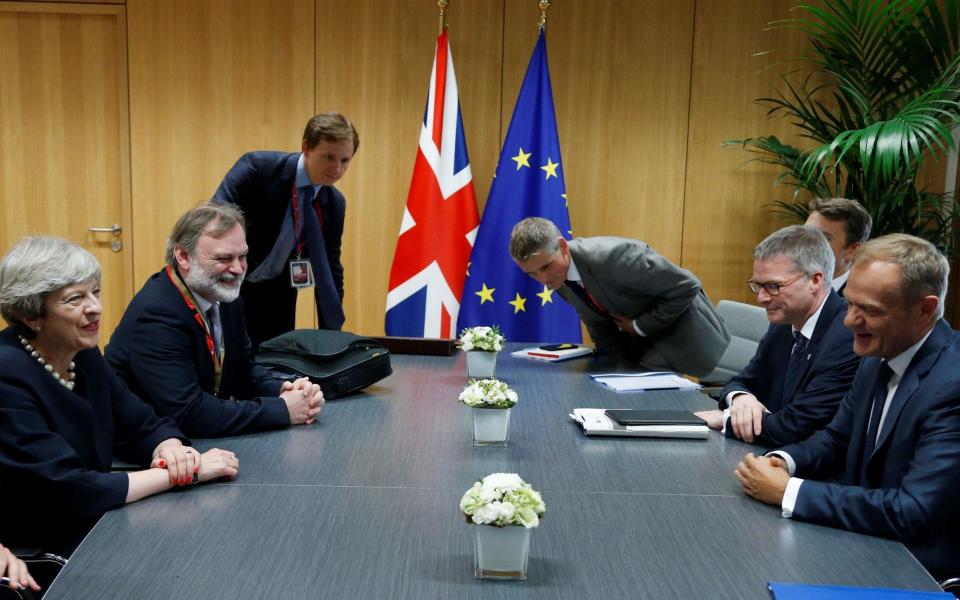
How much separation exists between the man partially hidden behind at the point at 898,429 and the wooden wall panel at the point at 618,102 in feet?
10.8

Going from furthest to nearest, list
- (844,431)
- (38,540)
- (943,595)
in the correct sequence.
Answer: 1. (844,431)
2. (38,540)
3. (943,595)

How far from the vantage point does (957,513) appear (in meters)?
1.76

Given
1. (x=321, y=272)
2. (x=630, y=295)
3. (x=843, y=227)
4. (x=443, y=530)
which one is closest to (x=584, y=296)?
(x=630, y=295)

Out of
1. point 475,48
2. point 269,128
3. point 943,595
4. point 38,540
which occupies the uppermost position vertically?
point 475,48

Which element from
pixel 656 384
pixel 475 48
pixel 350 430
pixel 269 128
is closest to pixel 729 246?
pixel 475 48

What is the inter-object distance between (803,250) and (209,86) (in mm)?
4006

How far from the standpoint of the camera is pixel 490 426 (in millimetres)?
2156

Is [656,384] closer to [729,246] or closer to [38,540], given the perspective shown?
[38,540]

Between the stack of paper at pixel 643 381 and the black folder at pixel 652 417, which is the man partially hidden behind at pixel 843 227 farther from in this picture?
the black folder at pixel 652 417

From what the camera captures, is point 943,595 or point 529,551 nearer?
point 943,595

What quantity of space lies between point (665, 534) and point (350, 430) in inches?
40.1

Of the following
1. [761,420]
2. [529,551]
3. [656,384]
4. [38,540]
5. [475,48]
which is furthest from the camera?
[475,48]

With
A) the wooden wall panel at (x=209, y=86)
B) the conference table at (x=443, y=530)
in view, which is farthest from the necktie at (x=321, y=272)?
the wooden wall panel at (x=209, y=86)

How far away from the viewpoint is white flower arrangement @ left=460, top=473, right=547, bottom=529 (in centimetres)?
134
